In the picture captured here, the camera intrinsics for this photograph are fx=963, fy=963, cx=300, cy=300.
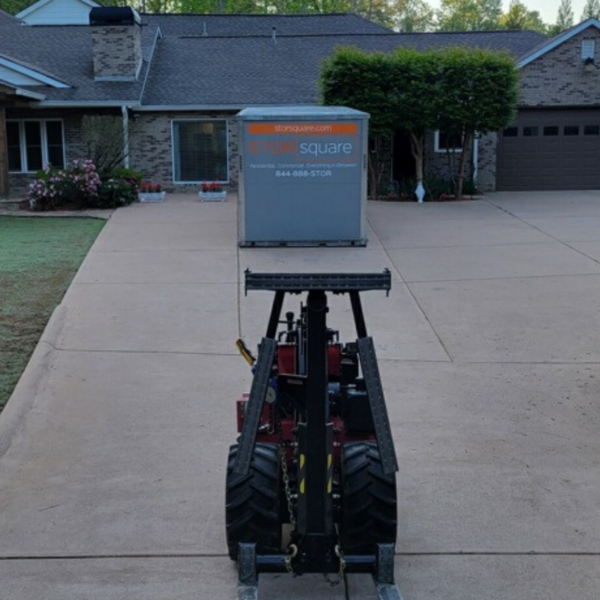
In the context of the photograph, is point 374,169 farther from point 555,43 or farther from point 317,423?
point 317,423

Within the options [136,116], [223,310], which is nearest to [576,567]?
[223,310]

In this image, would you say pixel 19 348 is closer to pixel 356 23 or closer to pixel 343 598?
pixel 343 598

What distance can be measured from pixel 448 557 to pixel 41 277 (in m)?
9.50

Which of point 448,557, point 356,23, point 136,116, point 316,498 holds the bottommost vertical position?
point 448,557

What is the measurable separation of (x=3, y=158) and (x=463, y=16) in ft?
221

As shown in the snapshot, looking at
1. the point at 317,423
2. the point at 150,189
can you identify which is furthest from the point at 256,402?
the point at 150,189

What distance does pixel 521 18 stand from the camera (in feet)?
246

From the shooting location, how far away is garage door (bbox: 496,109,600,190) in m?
26.2

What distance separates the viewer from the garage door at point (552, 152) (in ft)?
86.0

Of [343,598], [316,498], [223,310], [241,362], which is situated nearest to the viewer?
[316,498]

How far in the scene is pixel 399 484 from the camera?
628 centimetres

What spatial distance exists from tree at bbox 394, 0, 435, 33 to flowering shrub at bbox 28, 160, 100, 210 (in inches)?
2563

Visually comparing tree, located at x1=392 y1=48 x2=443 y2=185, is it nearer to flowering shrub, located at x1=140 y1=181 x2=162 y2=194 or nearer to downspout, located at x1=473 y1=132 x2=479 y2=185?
downspout, located at x1=473 y1=132 x2=479 y2=185

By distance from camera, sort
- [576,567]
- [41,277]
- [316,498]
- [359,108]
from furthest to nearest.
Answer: [359,108] < [41,277] < [576,567] < [316,498]
